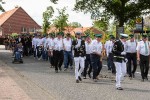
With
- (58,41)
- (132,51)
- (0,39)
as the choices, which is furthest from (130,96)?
(0,39)

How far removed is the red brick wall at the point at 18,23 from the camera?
323 feet

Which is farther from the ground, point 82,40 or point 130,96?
point 82,40

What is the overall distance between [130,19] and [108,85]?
2674 centimetres

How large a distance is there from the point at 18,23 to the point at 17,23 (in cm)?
42

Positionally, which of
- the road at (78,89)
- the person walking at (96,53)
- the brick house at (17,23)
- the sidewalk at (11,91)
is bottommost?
the road at (78,89)

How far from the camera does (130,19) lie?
40.3m

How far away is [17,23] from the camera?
331 feet

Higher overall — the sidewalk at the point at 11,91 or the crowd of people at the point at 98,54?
the crowd of people at the point at 98,54

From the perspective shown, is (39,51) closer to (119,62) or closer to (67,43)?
(67,43)

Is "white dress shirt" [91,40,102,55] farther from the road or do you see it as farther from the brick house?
the brick house

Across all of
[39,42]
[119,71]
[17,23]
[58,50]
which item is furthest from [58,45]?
[17,23]

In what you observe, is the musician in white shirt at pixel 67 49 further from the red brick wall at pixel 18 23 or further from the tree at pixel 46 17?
the red brick wall at pixel 18 23

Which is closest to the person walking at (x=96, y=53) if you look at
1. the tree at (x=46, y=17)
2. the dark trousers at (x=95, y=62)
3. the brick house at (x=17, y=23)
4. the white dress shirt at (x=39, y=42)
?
the dark trousers at (x=95, y=62)

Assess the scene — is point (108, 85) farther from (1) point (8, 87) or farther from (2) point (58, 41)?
(2) point (58, 41)
